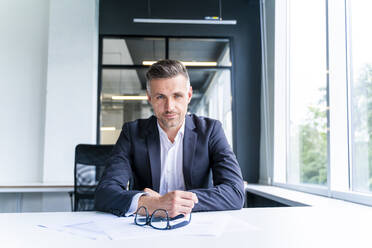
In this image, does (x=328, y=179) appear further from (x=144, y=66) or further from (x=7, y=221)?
(x=144, y=66)

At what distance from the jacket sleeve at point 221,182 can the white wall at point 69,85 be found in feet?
10.5

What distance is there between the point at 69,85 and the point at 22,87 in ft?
2.41

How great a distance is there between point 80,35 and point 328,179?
3716 millimetres

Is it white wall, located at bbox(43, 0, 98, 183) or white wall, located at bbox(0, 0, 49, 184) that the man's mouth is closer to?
white wall, located at bbox(43, 0, 98, 183)

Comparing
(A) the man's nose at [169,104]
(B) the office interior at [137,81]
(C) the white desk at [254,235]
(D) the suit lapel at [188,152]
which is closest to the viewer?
(C) the white desk at [254,235]

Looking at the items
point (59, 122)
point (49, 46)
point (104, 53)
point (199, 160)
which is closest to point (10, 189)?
point (59, 122)

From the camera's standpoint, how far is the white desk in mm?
885

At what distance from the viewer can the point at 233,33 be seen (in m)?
5.29

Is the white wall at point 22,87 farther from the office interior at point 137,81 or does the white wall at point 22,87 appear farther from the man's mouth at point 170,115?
the man's mouth at point 170,115

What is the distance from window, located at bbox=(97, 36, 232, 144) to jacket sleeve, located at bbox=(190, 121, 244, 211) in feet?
10.9

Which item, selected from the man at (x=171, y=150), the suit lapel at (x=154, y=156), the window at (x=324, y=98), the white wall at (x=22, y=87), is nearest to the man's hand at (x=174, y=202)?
the man at (x=171, y=150)

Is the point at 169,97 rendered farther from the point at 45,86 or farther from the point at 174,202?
the point at 45,86

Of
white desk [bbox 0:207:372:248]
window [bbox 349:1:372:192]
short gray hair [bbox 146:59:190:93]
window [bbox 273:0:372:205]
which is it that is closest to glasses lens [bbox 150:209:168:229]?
white desk [bbox 0:207:372:248]

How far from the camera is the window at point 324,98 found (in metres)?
2.63
